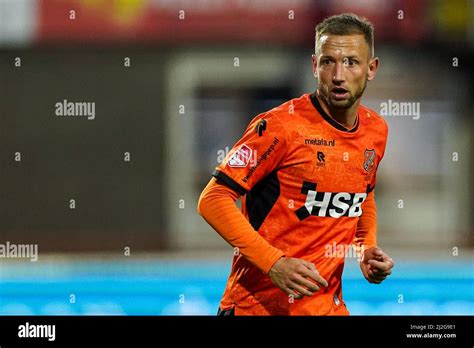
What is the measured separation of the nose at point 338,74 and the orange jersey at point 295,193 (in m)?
0.16

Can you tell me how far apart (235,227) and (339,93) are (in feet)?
2.37

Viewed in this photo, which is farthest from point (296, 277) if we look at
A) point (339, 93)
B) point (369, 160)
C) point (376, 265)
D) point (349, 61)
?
point (349, 61)

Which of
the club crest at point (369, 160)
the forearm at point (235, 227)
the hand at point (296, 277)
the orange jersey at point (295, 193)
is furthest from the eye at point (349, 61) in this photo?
the hand at point (296, 277)

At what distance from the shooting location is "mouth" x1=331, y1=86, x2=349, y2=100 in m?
3.47

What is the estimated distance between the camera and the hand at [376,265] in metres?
3.45

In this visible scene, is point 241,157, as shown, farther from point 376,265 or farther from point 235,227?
point 376,265

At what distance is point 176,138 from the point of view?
10.0 metres

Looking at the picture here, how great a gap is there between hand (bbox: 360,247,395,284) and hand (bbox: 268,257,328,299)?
1.17 ft

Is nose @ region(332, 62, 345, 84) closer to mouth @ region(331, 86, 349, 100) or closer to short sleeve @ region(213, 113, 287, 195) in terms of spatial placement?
mouth @ region(331, 86, 349, 100)

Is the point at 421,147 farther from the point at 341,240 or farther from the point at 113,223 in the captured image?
the point at 341,240

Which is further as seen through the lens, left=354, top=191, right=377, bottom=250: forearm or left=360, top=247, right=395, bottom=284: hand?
left=354, top=191, right=377, bottom=250: forearm

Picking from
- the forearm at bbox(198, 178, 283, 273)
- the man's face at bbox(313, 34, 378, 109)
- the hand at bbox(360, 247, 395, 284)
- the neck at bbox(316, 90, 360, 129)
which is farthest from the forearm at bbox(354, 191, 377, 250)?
the forearm at bbox(198, 178, 283, 273)

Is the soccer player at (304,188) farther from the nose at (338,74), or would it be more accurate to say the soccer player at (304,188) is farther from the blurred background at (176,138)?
the blurred background at (176,138)
